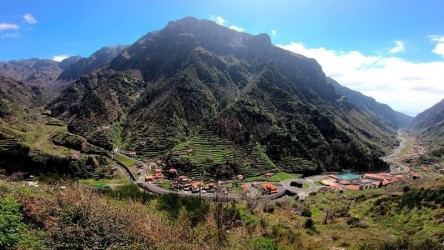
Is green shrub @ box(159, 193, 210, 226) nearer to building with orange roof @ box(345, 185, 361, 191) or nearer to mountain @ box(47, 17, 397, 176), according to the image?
mountain @ box(47, 17, 397, 176)

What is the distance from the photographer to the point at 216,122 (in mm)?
113000

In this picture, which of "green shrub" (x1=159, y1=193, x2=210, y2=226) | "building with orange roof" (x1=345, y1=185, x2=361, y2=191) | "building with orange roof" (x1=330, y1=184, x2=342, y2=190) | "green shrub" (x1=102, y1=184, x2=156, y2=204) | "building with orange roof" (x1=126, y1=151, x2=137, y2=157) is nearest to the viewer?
"green shrub" (x1=159, y1=193, x2=210, y2=226)

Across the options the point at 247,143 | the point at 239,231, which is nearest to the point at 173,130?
the point at 247,143

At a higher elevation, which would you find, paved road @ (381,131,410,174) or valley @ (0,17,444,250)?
valley @ (0,17,444,250)

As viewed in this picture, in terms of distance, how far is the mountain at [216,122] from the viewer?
9856 cm

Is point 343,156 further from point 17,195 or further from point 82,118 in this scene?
point 17,195

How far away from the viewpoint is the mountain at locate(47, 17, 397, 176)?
323ft

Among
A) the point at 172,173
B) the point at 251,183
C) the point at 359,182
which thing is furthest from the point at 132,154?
the point at 359,182

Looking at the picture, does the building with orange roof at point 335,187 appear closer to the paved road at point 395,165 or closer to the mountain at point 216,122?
the mountain at point 216,122

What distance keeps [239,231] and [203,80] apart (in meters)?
149

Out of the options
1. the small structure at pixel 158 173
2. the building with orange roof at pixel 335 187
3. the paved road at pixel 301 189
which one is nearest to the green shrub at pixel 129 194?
the paved road at pixel 301 189

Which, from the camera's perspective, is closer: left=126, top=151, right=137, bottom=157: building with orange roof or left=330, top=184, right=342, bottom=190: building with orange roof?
left=330, top=184, right=342, bottom=190: building with orange roof

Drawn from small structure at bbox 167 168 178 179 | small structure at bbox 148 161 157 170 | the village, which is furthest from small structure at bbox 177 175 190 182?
small structure at bbox 148 161 157 170

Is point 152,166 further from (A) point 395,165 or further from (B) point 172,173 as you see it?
(A) point 395,165
